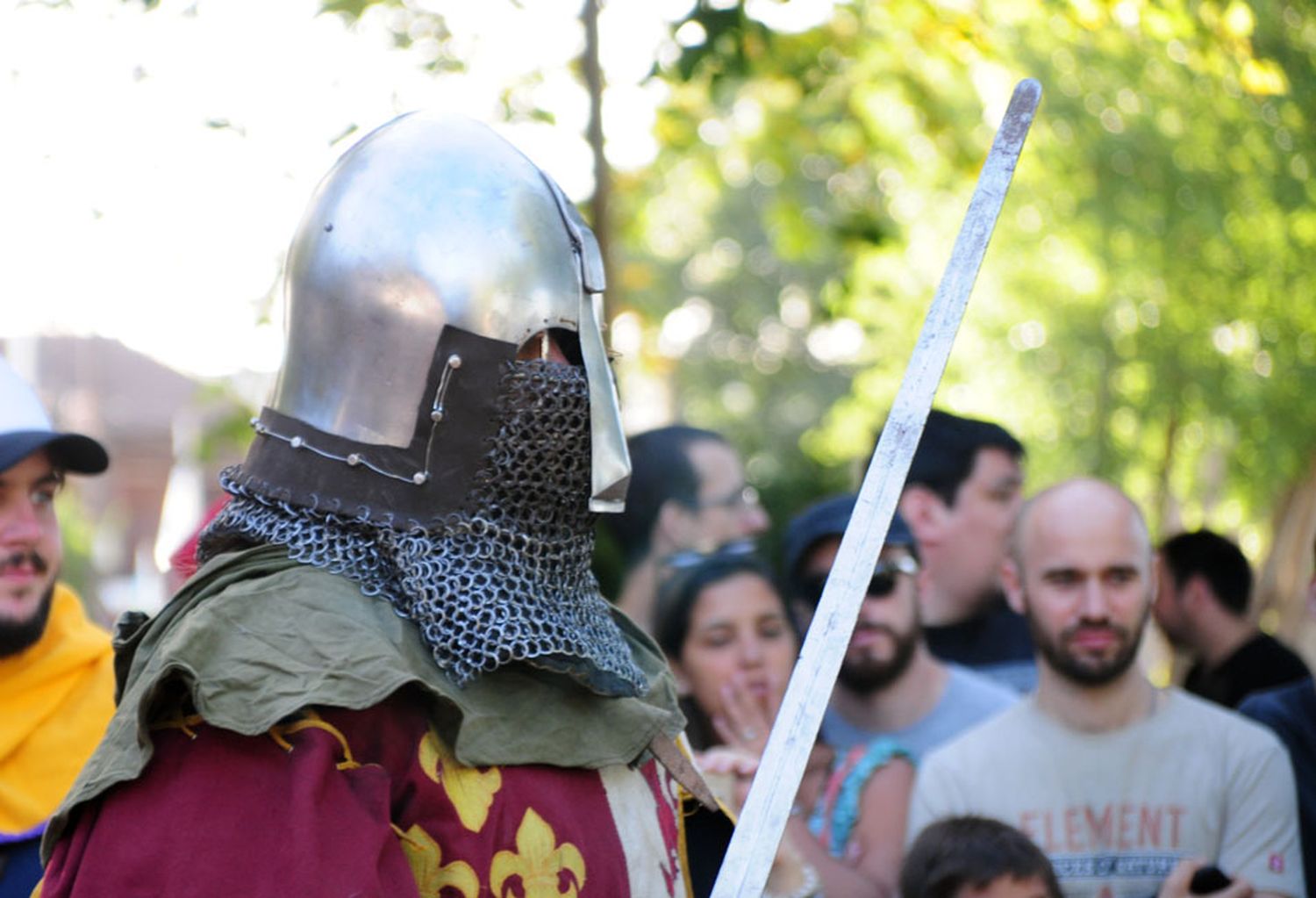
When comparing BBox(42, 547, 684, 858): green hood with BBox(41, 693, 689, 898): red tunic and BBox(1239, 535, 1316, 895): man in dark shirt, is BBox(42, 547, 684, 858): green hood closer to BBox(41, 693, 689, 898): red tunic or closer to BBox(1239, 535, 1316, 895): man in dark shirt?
BBox(41, 693, 689, 898): red tunic

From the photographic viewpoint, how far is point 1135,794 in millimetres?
3783

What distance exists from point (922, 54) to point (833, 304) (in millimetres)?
1294

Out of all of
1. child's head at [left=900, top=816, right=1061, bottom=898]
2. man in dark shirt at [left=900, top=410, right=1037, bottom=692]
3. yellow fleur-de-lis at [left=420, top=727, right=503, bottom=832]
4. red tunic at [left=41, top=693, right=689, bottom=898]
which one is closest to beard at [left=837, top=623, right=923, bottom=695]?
man in dark shirt at [left=900, top=410, right=1037, bottom=692]

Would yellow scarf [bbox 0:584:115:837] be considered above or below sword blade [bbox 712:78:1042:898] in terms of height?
below

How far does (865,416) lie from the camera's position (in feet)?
58.5

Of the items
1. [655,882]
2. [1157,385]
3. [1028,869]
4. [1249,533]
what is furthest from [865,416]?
[655,882]

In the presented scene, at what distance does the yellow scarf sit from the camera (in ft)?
11.2

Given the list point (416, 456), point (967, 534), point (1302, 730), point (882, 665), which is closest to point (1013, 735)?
point (882, 665)

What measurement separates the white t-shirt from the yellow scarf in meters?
1.88

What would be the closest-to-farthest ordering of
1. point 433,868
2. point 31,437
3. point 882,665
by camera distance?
point 433,868
point 31,437
point 882,665

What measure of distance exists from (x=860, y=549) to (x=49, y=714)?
2.21m

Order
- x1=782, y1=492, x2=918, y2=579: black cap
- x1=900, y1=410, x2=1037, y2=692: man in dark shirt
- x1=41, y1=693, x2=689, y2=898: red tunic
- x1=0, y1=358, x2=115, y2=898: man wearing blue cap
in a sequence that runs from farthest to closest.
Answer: x1=900, y1=410, x2=1037, y2=692: man in dark shirt
x1=782, y1=492, x2=918, y2=579: black cap
x1=0, y1=358, x2=115, y2=898: man wearing blue cap
x1=41, y1=693, x2=689, y2=898: red tunic

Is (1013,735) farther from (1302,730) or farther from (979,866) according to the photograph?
(1302,730)

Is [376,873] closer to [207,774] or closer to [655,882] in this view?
[207,774]
